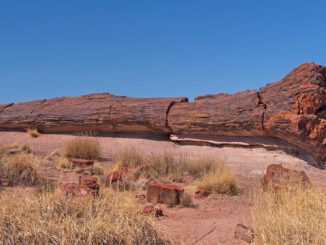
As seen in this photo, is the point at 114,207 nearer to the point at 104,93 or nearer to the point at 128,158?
the point at 128,158

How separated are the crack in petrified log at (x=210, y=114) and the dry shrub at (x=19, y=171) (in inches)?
269

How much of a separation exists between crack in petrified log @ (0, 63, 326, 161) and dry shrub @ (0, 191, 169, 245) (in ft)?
28.9

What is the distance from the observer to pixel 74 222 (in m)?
4.76

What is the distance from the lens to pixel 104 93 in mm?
18734

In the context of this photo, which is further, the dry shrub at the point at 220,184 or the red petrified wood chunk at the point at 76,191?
the dry shrub at the point at 220,184

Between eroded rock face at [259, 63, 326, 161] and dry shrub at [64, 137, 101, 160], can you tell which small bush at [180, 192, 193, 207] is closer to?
dry shrub at [64, 137, 101, 160]

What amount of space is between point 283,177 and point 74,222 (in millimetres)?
5048

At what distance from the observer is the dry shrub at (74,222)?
4523 mm

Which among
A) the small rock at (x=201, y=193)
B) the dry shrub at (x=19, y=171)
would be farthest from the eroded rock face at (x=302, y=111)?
the dry shrub at (x=19, y=171)

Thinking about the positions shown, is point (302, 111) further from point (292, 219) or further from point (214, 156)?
point (292, 219)

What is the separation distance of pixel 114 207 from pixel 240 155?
9121 mm

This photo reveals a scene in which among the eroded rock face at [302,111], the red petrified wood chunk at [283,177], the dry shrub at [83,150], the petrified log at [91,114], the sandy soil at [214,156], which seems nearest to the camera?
the sandy soil at [214,156]

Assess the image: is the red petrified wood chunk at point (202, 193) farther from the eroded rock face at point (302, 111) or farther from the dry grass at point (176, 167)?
the eroded rock face at point (302, 111)

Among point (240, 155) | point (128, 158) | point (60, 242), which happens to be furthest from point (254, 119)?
point (60, 242)
